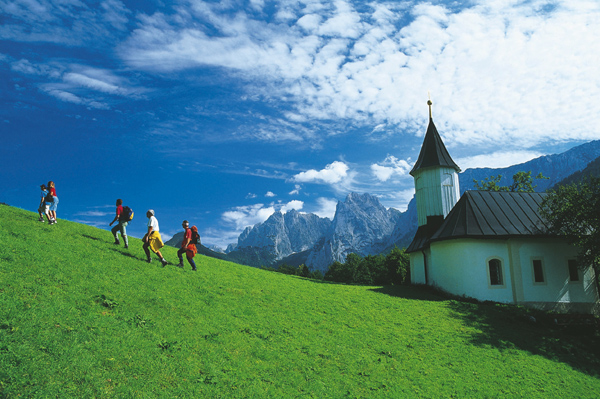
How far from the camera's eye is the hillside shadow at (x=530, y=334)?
17.6 m

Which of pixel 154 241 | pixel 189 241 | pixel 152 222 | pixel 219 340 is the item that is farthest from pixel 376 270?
pixel 219 340

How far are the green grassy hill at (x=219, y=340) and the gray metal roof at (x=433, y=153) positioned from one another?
65.9ft

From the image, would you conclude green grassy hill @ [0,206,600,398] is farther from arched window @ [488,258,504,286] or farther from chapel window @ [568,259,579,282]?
chapel window @ [568,259,579,282]

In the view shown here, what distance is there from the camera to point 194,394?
8.22 metres

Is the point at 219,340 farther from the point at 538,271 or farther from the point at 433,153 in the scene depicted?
A: the point at 433,153

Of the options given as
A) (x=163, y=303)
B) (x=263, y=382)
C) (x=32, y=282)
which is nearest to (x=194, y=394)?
(x=263, y=382)

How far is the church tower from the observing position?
1453 inches

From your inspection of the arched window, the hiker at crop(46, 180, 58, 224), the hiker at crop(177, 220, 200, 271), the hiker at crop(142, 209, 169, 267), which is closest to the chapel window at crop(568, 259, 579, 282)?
the arched window

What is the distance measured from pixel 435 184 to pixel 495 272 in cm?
1174

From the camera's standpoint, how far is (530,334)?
2022 centimetres

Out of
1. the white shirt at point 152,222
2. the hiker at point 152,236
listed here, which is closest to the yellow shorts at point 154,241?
the hiker at point 152,236

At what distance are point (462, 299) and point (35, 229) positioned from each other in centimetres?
2830

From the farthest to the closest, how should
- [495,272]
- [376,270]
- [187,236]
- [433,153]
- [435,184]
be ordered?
1. [376,270]
2. [433,153]
3. [435,184]
4. [495,272]
5. [187,236]

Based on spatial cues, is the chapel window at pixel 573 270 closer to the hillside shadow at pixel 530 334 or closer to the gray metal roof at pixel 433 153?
the hillside shadow at pixel 530 334
